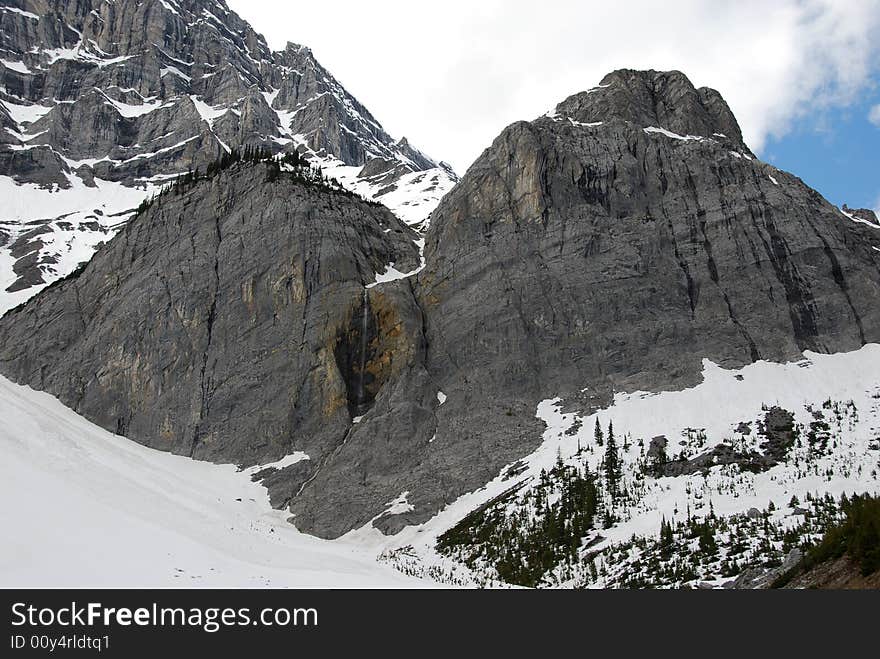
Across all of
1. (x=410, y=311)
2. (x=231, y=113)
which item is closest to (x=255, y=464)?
(x=410, y=311)

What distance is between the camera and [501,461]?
44.3m

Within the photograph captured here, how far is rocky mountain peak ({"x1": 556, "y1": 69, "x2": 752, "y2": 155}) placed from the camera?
227 feet

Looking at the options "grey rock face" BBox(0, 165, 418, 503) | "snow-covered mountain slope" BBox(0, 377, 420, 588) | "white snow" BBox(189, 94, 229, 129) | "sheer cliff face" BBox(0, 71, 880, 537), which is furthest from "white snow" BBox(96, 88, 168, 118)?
"snow-covered mountain slope" BBox(0, 377, 420, 588)

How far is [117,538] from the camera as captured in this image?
19.4m

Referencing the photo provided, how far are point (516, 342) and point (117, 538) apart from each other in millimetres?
37852

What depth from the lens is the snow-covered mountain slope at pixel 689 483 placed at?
24.6m

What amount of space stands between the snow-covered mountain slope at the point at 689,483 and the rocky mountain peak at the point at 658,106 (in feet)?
97.2

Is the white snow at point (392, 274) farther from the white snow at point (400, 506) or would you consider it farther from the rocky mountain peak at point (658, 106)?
the white snow at point (400, 506)

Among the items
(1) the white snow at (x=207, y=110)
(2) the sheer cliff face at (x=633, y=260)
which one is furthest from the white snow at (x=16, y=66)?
(2) the sheer cliff face at (x=633, y=260)

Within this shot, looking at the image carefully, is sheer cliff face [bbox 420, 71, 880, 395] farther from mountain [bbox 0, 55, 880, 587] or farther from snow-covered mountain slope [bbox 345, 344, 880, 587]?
snow-covered mountain slope [bbox 345, 344, 880, 587]

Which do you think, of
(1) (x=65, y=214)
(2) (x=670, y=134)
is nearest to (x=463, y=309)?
(2) (x=670, y=134)

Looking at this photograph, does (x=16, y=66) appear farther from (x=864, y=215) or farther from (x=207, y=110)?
(x=864, y=215)

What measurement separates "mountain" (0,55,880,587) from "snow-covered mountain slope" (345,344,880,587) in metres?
0.19

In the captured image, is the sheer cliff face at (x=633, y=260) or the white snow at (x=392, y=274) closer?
the sheer cliff face at (x=633, y=260)
